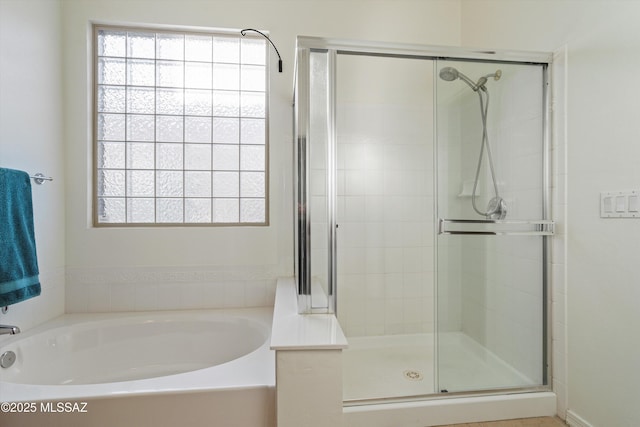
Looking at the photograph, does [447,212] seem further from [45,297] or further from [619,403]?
[45,297]

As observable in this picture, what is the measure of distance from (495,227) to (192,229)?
1.87 meters

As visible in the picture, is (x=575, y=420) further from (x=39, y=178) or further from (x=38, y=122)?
(x=38, y=122)

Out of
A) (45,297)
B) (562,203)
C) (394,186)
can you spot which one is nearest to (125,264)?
(45,297)

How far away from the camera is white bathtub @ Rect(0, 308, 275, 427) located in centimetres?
114

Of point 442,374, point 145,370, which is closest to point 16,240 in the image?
point 145,370

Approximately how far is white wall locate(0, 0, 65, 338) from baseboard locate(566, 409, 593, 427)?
2.85 meters

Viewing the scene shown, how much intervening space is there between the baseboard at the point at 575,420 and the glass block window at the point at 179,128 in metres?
1.98

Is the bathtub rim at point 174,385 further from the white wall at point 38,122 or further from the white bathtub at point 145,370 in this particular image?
the white wall at point 38,122

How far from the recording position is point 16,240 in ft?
4.87

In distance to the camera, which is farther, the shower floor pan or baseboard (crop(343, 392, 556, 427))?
the shower floor pan

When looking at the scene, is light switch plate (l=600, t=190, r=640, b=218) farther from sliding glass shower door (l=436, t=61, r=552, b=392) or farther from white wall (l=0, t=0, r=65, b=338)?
white wall (l=0, t=0, r=65, b=338)

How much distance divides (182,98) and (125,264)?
121cm

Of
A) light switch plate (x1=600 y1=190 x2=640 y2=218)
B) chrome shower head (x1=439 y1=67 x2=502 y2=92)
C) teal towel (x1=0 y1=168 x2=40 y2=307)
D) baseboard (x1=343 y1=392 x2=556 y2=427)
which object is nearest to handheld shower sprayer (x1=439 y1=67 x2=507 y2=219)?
chrome shower head (x1=439 y1=67 x2=502 y2=92)

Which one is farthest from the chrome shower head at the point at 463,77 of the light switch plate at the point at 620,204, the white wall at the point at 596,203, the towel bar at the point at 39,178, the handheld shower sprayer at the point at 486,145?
the towel bar at the point at 39,178
